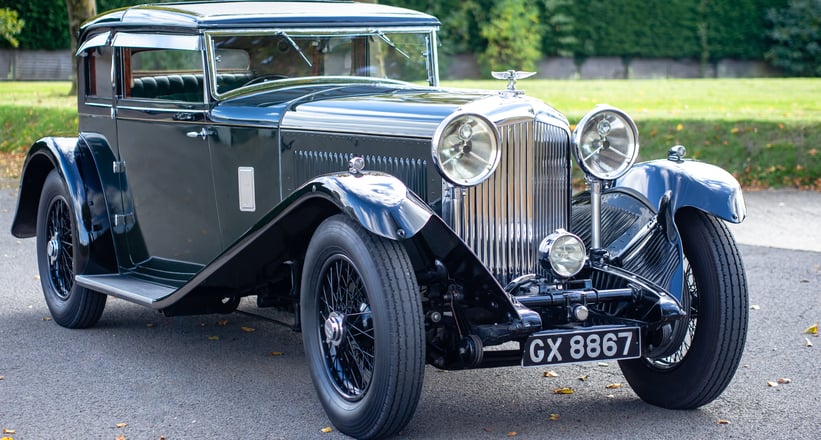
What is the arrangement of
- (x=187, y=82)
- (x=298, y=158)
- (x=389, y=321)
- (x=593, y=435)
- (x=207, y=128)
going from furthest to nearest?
(x=187, y=82)
(x=207, y=128)
(x=298, y=158)
(x=593, y=435)
(x=389, y=321)

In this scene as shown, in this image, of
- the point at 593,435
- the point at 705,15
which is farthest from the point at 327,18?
the point at 705,15

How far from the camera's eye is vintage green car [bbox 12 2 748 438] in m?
3.93

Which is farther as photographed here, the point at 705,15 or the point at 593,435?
the point at 705,15

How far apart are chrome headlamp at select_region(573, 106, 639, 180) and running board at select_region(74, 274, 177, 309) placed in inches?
80.2

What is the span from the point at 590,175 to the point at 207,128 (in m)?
1.93

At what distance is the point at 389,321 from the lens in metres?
3.72

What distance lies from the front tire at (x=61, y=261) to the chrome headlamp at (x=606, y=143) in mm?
2889

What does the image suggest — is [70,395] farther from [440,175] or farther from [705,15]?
[705,15]

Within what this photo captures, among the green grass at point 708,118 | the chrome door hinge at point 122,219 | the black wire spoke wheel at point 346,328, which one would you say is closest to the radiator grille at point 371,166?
the black wire spoke wheel at point 346,328

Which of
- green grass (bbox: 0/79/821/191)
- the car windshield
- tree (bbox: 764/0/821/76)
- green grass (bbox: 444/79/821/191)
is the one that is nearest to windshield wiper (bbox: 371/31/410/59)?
the car windshield

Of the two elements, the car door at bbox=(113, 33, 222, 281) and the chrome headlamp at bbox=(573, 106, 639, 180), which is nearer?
the chrome headlamp at bbox=(573, 106, 639, 180)

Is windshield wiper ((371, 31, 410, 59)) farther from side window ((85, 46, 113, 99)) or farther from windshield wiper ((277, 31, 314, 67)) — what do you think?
side window ((85, 46, 113, 99))

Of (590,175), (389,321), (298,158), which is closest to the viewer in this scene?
(389,321)

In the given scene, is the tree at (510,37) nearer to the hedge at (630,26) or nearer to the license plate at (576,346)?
the hedge at (630,26)
